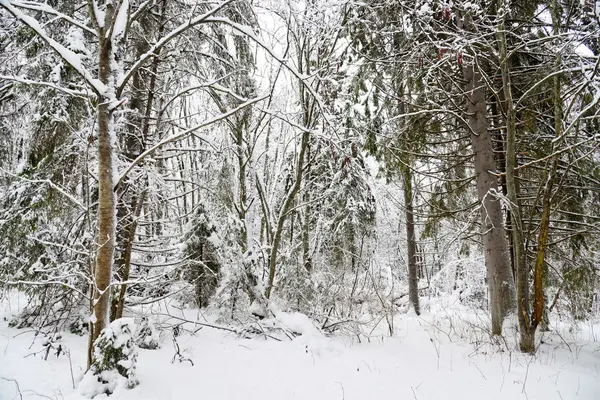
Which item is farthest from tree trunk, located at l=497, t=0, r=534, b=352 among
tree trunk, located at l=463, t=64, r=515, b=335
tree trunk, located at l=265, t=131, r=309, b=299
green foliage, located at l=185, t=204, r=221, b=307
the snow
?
green foliage, located at l=185, t=204, r=221, b=307

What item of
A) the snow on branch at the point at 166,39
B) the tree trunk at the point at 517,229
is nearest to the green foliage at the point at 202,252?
the snow on branch at the point at 166,39

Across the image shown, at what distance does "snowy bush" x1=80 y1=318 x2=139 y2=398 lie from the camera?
2506mm

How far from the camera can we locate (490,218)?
4824mm

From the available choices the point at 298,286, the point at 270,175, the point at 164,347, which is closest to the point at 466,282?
the point at 270,175

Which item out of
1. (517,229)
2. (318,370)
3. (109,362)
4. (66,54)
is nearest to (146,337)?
(109,362)

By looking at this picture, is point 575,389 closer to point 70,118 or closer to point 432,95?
point 432,95

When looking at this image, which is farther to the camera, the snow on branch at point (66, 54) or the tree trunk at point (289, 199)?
the tree trunk at point (289, 199)

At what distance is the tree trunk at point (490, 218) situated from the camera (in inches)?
183

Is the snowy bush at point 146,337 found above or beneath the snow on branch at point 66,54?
beneath

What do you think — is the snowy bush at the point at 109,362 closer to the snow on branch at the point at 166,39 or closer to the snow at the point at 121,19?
the snow on branch at the point at 166,39

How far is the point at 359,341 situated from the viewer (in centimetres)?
500

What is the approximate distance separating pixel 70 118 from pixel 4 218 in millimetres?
1684

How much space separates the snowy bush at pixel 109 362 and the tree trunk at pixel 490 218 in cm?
434

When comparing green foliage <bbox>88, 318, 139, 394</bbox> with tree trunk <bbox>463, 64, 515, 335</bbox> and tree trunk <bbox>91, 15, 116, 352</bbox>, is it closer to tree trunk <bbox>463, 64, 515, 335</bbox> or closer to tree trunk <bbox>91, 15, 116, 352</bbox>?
tree trunk <bbox>91, 15, 116, 352</bbox>
